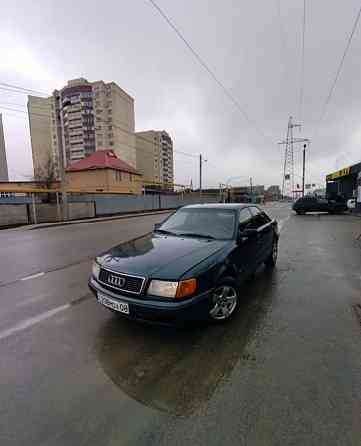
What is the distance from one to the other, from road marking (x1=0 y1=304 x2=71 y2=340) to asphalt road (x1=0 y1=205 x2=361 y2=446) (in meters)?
0.02

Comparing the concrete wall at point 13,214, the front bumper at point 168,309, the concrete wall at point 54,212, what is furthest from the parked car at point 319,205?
the concrete wall at point 13,214

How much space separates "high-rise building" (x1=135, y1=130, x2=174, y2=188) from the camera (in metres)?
88.7

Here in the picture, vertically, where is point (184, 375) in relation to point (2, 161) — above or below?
below

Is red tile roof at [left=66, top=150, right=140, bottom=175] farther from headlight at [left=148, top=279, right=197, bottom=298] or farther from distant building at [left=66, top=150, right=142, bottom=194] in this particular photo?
headlight at [left=148, top=279, right=197, bottom=298]

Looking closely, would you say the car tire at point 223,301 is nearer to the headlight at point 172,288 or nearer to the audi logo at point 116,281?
the headlight at point 172,288

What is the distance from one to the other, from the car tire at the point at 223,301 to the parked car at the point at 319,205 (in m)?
20.6

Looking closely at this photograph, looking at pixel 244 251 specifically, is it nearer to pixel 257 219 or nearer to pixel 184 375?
pixel 257 219

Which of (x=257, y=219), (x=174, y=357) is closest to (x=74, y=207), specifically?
(x=257, y=219)

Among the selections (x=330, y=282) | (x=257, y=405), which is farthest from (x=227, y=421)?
(x=330, y=282)

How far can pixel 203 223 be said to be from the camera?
13.0ft

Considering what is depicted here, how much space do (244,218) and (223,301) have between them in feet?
5.66

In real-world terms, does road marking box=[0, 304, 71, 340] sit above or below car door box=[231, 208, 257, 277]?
below

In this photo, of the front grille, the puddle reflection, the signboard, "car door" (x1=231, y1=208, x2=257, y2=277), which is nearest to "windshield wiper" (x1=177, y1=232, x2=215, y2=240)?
"car door" (x1=231, y1=208, x2=257, y2=277)

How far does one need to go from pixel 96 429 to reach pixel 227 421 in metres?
0.95
